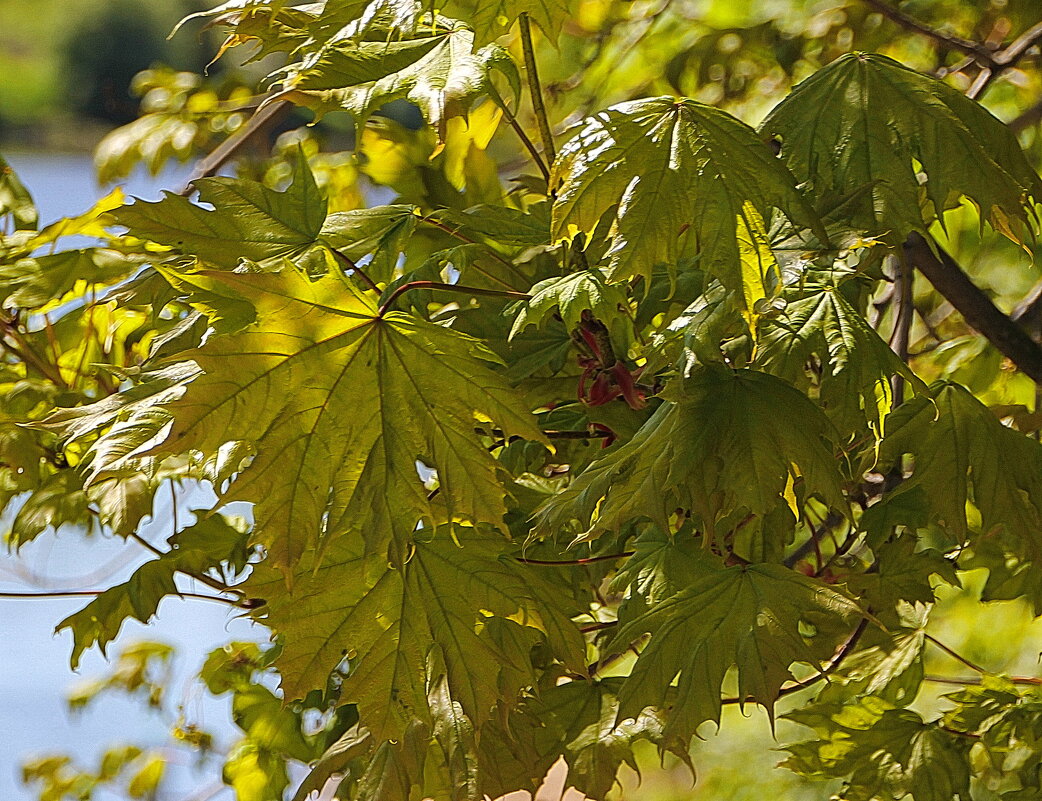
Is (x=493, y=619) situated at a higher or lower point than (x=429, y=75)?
lower

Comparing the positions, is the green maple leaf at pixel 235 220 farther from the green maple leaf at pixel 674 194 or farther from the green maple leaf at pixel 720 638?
the green maple leaf at pixel 720 638

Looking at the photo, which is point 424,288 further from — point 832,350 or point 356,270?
point 832,350

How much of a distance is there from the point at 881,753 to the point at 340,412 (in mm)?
458

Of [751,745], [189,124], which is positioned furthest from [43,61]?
[751,745]

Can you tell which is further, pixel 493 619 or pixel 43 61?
pixel 43 61

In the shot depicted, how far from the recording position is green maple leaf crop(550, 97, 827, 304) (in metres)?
0.45

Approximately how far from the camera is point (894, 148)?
20.6 inches

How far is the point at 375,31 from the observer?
0.56m

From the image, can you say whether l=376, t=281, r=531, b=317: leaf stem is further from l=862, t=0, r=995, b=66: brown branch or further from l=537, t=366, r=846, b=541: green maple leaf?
l=862, t=0, r=995, b=66: brown branch

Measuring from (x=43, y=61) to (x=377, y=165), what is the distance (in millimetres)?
2694

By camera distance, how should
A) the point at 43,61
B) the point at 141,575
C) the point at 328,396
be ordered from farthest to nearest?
the point at 43,61
the point at 141,575
the point at 328,396

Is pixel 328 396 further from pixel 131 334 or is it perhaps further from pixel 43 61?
pixel 43 61

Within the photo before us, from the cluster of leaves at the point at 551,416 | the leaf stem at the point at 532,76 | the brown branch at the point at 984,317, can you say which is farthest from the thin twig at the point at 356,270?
the brown branch at the point at 984,317

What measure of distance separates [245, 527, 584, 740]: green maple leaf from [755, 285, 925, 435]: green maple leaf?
17 cm
